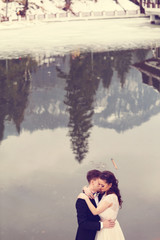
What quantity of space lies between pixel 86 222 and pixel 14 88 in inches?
1064

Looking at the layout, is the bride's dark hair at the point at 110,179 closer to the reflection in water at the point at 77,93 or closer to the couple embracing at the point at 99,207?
the couple embracing at the point at 99,207

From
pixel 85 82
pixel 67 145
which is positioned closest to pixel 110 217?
pixel 67 145

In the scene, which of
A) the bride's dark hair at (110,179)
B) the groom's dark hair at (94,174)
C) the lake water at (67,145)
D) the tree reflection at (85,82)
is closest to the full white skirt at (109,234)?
the bride's dark hair at (110,179)

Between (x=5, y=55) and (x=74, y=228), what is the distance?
39.2 metres

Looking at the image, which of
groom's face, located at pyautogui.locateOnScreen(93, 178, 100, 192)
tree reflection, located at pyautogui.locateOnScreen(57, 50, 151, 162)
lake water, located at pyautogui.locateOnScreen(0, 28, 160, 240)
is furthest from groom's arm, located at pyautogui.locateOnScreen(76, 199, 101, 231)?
tree reflection, located at pyautogui.locateOnScreen(57, 50, 151, 162)

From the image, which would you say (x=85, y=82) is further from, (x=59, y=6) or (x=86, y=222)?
(x=59, y=6)

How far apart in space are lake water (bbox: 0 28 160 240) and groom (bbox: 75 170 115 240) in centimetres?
387

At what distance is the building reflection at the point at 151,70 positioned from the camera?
3741 cm

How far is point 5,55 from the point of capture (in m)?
50.1

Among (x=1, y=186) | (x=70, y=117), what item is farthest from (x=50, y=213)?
(x=70, y=117)

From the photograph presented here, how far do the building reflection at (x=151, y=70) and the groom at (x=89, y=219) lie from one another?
1055 inches

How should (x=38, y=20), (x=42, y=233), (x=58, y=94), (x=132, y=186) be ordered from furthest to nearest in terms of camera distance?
(x=38, y=20), (x=58, y=94), (x=132, y=186), (x=42, y=233)

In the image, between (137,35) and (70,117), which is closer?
(70,117)

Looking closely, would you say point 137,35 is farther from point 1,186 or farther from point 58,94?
point 1,186
